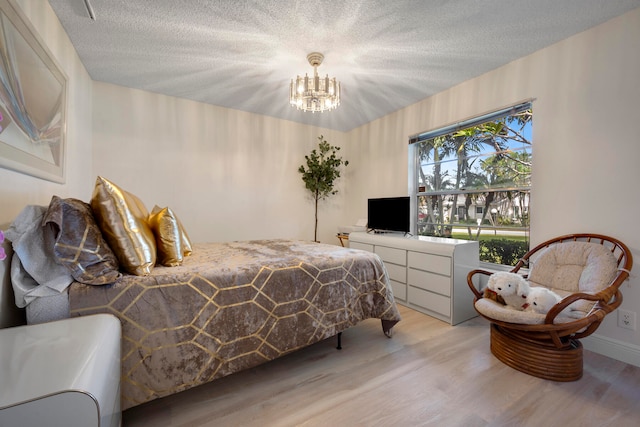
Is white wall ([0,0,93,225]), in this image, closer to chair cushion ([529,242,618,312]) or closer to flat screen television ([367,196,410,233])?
flat screen television ([367,196,410,233])

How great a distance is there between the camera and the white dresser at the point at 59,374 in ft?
2.21

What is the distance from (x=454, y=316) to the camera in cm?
253

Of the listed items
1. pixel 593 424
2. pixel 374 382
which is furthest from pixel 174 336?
pixel 593 424

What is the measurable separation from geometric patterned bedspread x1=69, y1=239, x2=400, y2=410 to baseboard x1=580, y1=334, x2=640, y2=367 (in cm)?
156

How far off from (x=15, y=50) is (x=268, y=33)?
1.54 m

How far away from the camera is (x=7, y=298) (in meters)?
1.19

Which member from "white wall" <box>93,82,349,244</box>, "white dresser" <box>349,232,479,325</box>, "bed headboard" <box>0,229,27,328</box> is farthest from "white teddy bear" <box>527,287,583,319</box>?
"white wall" <box>93,82,349,244</box>

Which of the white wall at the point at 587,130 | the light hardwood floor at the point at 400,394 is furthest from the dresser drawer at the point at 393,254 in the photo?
the white wall at the point at 587,130

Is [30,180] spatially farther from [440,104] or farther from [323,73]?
[440,104]

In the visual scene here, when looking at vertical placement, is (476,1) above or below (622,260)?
above

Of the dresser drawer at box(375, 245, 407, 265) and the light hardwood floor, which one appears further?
the dresser drawer at box(375, 245, 407, 265)

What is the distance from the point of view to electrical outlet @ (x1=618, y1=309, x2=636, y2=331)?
6.32 feet

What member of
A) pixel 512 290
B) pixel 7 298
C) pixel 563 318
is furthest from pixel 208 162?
pixel 563 318

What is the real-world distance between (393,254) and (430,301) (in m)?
0.64
